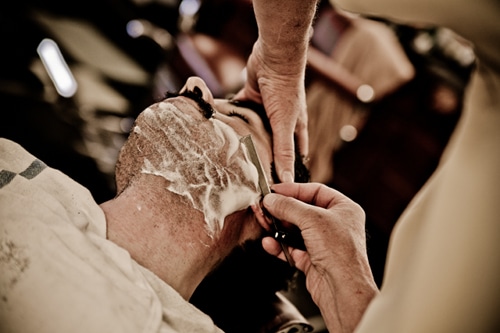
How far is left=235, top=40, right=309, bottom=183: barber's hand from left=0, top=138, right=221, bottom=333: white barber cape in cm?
71

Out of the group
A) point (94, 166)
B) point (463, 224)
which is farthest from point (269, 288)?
point (94, 166)

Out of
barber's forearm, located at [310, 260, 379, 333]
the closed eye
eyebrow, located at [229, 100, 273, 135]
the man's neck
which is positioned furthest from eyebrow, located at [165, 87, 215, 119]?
barber's forearm, located at [310, 260, 379, 333]

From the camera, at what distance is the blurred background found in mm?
2959

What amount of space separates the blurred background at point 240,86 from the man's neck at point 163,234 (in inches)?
57.7

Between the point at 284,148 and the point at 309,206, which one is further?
the point at 284,148

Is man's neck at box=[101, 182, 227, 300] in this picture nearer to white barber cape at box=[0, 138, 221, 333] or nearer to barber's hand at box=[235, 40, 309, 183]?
white barber cape at box=[0, 138, 221, 333]

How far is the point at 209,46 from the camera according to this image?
10.8 ft

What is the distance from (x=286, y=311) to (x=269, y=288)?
0.46 feet

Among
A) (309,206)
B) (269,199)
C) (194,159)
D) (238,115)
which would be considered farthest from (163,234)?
(238,115)

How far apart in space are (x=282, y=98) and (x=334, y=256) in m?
0.79

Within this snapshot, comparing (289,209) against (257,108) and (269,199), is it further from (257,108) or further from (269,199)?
(257,108)

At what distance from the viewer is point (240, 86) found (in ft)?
9.61

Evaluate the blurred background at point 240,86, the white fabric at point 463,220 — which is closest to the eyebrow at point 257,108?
the white fabric at point 463,220

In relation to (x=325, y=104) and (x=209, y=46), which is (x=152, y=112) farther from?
(x=209, y=46)
